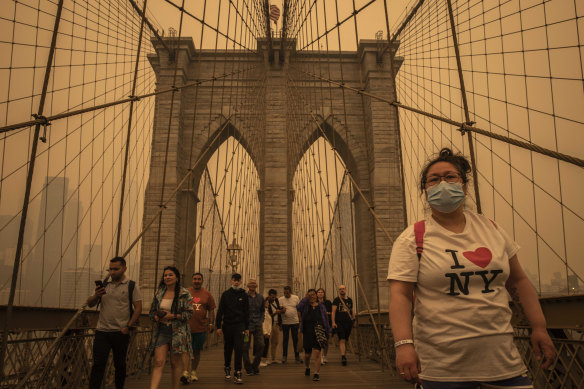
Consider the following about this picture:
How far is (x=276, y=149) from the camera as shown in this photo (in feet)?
49.7

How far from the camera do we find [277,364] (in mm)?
6801

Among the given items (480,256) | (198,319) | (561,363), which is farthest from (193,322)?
(480,256)

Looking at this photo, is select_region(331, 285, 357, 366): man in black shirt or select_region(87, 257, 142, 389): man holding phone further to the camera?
select_region(331, 285, 357, 366): man in black shirt

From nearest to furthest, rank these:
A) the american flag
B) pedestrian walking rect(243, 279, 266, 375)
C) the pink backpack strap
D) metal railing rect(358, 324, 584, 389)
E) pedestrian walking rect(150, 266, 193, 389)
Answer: the pink backpack strap
metal railing rect(358, 324, 584, 389)
pedestrian walking rect(150, 266, 193, 389)
pedestrian walking rect(243, 279, 266, 375)
the american flag

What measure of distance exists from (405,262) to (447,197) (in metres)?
0.25

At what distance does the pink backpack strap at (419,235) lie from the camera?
1358mm

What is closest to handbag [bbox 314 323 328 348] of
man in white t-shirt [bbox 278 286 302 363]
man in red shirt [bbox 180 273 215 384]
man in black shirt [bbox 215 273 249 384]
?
man in black shirt [bbox 215 273 249 384]

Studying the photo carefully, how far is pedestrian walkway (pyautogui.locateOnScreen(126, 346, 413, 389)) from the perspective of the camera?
441 centimetres

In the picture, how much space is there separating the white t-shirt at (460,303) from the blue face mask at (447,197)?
0.06 m

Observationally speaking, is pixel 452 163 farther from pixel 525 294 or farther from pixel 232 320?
pixel 232 320

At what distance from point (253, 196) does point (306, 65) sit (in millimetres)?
5076

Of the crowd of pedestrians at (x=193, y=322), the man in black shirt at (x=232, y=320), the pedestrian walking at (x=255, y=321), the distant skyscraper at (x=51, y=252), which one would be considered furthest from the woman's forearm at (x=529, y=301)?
the distant skyscraper at (x=51, y=252)

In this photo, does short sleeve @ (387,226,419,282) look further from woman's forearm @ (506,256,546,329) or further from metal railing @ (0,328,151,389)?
metal railing @ (0,328,151,389)

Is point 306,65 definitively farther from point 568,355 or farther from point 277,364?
point 568,355
